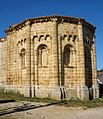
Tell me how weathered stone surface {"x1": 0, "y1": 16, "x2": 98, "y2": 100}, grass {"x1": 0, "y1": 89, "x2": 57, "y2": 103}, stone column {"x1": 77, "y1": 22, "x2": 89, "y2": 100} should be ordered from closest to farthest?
grass {"x1": 0, "y1": 89, "x2": 57, "y2": 103}
weathered stone surface {"x1": 0, "y1": 16, "x2": 98, "y2": 100}
stone column {"x1": 77, "y1": 22, "x2": 89, "y2": 100}

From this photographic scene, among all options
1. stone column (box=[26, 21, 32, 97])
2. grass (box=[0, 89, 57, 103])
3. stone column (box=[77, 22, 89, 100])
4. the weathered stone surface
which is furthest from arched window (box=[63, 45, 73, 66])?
grass (box=[0, 89, 57, 103])

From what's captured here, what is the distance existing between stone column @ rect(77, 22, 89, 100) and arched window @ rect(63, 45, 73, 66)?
73 cm

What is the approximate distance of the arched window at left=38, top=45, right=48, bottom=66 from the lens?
63.8 feet

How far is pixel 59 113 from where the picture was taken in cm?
1261

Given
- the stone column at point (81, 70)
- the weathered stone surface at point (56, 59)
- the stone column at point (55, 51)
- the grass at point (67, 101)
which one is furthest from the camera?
the stone column at point (81, 70)

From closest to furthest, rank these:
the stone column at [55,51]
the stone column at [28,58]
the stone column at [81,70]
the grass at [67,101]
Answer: the grass at [67,101], the stone column at [55,51], the stone column at [81,70], the stone column at [28,58]

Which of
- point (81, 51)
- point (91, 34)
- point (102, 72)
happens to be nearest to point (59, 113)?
point (81, 51)

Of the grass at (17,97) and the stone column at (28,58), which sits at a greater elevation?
the stone column at (28,58)

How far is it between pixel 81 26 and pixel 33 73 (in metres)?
6.16

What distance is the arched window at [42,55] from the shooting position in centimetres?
1944

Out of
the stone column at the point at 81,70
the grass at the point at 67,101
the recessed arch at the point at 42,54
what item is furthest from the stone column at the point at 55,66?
the stone column at the point at 81,70

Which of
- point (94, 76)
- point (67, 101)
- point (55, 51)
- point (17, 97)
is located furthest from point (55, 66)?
point (94, 76)

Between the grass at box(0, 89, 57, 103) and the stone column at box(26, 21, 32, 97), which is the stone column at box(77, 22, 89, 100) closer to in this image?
the grass at box(0, 89, 57, 103)

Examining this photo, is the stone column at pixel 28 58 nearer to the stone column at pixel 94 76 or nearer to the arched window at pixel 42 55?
the arched window at pixel 42 55
